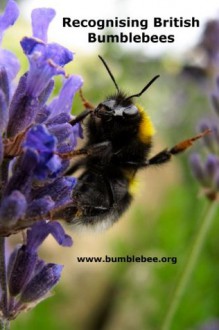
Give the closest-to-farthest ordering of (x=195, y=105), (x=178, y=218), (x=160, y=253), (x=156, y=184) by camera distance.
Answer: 1. (x=160, y=253)
2. (x=178, y=218)
3. (x=195, y=105)
4. (x=156, y=184)

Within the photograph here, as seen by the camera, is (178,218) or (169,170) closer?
(178,218)

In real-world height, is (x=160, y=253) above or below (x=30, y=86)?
below

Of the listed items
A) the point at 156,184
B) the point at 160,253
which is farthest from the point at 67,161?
the point at 156,184

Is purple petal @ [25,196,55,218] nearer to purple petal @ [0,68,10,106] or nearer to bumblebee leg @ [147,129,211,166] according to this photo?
purple petal @ [0,68,10,106]

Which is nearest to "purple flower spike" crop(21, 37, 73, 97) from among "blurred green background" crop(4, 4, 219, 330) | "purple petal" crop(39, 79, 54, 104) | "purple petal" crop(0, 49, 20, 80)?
"purple petal" crop(39, 79, 54, 104)

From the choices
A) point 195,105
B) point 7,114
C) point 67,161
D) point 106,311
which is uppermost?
point 7,114

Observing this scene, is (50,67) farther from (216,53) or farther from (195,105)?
(195,105)

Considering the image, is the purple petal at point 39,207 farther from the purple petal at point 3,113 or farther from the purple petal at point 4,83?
the purple petal at point 4,83

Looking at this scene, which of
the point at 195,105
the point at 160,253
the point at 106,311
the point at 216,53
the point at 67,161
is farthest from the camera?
the point at 106,311
